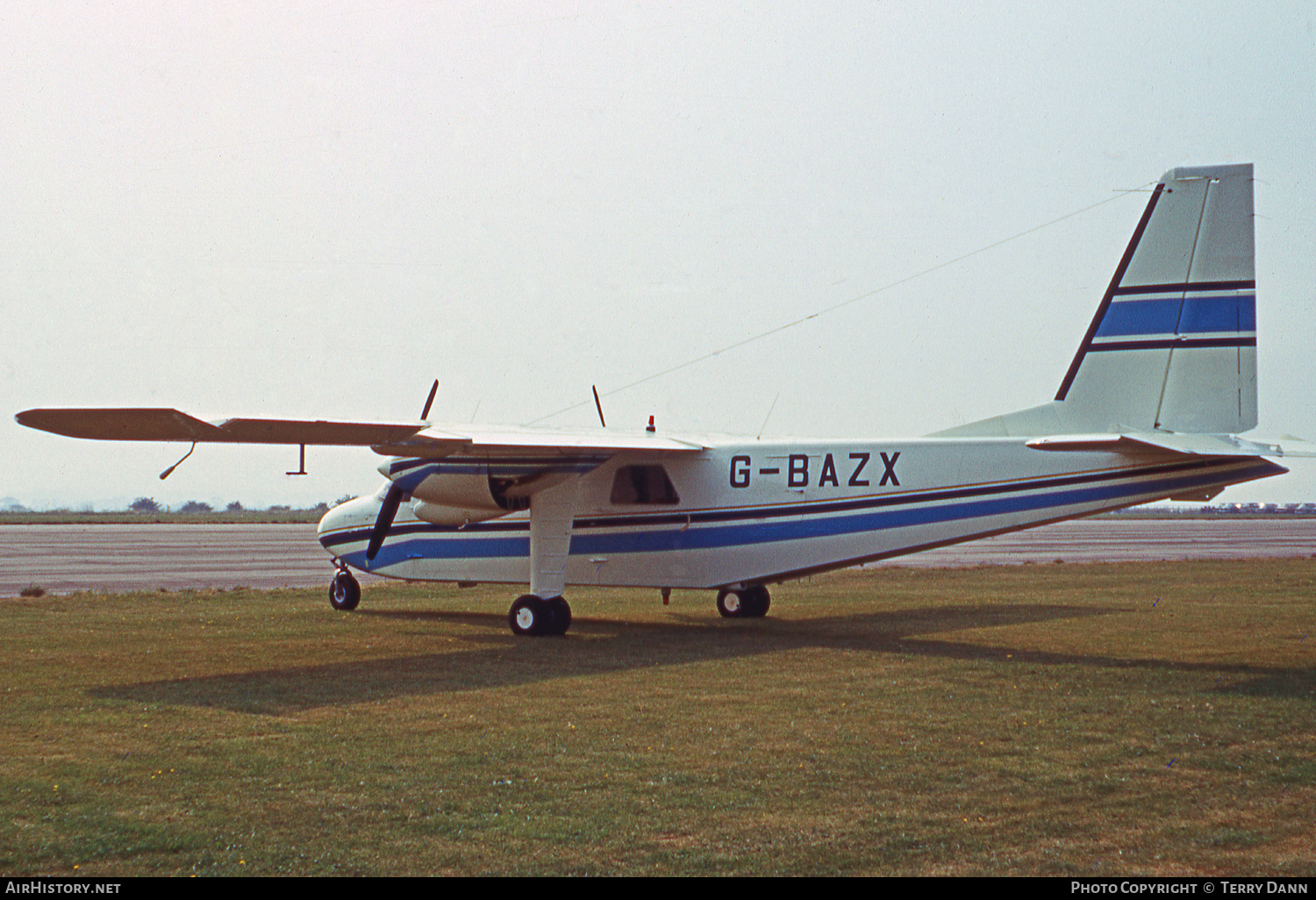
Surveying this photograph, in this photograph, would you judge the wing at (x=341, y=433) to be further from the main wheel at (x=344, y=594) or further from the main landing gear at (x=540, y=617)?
the main wheel at (x=344, y=594)

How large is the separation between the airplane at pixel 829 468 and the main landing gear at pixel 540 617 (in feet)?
0.09

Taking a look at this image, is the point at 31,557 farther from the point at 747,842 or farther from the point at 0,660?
the point at 747,842

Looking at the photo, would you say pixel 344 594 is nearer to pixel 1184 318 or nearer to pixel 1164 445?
pixel 1164 445

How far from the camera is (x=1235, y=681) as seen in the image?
1091 centimetres

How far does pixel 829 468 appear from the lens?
52.1 feet

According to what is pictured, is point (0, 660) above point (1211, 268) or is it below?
below

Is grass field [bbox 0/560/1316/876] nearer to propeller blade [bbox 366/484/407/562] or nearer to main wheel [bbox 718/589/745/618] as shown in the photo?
main wheel [bbox 718/589/745/618]

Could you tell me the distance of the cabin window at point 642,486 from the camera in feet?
55.5

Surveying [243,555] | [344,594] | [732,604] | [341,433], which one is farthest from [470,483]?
[243,555]

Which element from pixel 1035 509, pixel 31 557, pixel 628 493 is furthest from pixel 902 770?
pixel 31 557

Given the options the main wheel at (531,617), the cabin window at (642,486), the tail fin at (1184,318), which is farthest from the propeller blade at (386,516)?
the tail fin at (1184,318)

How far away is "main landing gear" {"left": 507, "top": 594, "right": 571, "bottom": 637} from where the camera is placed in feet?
52.1

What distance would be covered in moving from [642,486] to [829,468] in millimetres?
3016

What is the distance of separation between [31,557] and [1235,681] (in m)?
37.3
